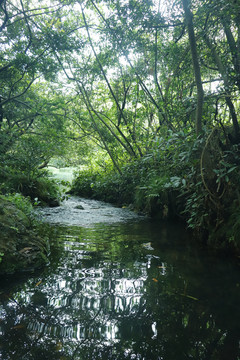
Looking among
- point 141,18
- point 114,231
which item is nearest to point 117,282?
point 114,231

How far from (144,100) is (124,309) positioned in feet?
28.0

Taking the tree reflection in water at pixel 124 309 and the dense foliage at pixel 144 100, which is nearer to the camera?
the tree reflection in water at pixel 124 309

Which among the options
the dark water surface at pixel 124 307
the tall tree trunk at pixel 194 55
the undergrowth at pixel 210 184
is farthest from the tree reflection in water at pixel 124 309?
the tall tree trunk at pixel 194 55

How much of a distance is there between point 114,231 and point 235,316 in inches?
132

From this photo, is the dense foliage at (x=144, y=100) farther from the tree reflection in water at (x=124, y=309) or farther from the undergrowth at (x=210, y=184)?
the tree reflection in water at (x=124, y=309)

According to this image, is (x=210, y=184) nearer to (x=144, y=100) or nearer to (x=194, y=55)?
(x=194, y=55)

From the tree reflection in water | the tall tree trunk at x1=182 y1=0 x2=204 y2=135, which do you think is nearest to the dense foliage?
the tall tree trunk at x1=182 y1=0 x2=204 y2=135

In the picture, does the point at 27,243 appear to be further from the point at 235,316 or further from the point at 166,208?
the point at 166,208

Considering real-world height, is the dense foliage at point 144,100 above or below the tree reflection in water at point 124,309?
above

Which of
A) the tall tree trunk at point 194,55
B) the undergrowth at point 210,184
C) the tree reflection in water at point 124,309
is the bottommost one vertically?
the tree reflection in water at point 124,309

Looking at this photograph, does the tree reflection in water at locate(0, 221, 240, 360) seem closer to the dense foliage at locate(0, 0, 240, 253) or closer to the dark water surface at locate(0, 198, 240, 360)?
the dark water surface at locate(0, 198, 240, 360)

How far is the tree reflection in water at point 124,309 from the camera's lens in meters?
1.61

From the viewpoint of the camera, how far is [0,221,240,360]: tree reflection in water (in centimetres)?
161

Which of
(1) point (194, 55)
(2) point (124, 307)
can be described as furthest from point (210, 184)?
(2) point (124, 307)
